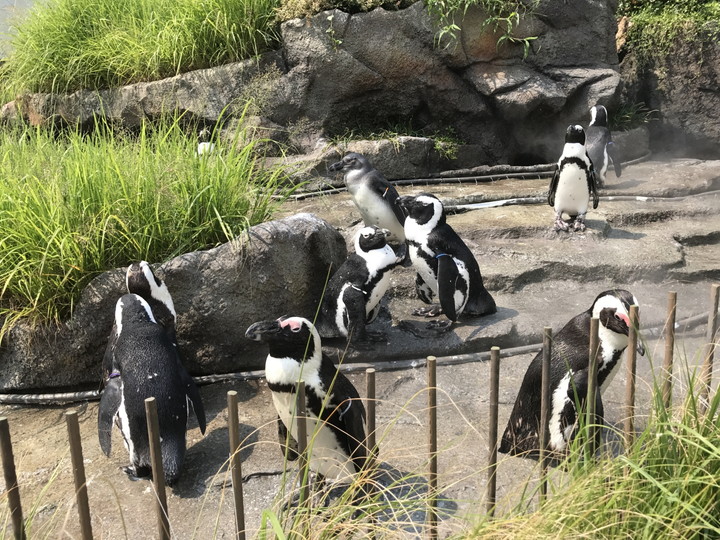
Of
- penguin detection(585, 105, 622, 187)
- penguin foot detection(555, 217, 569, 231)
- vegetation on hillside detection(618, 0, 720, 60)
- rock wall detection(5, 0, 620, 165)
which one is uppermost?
vegetation on hillside detection(618, 0, 720, 60)

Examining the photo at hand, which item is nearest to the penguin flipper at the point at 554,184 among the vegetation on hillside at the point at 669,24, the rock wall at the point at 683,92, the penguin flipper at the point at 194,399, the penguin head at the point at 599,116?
the penguin head at the point at 599,116

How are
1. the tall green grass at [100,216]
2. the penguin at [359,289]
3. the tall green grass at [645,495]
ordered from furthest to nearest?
the penguin at [359,289]
the tall green grass at [100,216]
the tall green grass at [645,495]

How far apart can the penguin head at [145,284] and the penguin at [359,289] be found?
88cm

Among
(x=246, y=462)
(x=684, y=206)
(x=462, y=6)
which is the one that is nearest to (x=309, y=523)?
(x=246, y=462)

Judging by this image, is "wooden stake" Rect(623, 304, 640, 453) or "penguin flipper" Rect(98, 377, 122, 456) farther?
"penguin flipper" Rect(98, 377, 122, 456)

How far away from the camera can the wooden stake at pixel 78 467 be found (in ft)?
5.30

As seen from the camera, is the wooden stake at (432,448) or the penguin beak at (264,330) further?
the penguin beak at (264,330)

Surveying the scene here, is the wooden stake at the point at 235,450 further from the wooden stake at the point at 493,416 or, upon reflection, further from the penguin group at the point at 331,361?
the wooden stake at the point at 493,416

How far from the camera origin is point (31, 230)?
3.79 m

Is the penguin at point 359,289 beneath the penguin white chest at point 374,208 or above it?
beneath

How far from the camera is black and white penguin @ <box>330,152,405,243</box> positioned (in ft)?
16.7

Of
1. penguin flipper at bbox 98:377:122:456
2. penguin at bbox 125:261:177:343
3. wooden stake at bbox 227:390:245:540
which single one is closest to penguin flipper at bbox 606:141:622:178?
penguin at bbox 125:261:177:343

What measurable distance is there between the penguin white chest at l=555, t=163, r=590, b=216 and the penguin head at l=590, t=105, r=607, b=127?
7.10 feet

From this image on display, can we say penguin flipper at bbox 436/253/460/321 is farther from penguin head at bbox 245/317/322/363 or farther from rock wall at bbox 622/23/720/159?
rock wall at bbox 622/23/720/159
